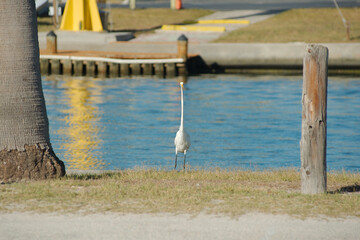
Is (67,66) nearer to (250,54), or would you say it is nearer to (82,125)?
(250,54)

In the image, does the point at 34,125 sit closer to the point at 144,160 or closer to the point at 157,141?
the point at 144,160

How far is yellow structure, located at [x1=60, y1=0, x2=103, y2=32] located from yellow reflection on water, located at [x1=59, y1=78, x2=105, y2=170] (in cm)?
726

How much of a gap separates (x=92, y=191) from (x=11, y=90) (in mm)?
2157

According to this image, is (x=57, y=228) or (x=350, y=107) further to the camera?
(x=350, y=107)

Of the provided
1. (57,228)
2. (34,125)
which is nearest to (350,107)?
(34,125)

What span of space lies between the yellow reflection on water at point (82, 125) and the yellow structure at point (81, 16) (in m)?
7.26

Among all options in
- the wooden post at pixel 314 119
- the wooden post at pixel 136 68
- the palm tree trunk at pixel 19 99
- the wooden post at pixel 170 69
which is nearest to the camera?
the wooden post at pixel 314 119

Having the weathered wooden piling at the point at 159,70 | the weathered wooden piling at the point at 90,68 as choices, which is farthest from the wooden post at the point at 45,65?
the weathered wooden piling at the point at 159,70

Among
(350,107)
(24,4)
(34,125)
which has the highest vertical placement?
(24,4)

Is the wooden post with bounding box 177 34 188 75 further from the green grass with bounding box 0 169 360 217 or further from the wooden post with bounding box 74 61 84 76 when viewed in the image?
the green grass with bounding box 0 169 360 217

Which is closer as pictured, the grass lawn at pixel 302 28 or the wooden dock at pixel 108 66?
the wooden dock at pixel 108 66

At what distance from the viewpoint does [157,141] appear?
65.4 ft

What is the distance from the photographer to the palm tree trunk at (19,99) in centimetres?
1013

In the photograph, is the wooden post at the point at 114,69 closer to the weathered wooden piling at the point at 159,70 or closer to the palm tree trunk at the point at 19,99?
the weathered wooden piling at the point at 159,70
